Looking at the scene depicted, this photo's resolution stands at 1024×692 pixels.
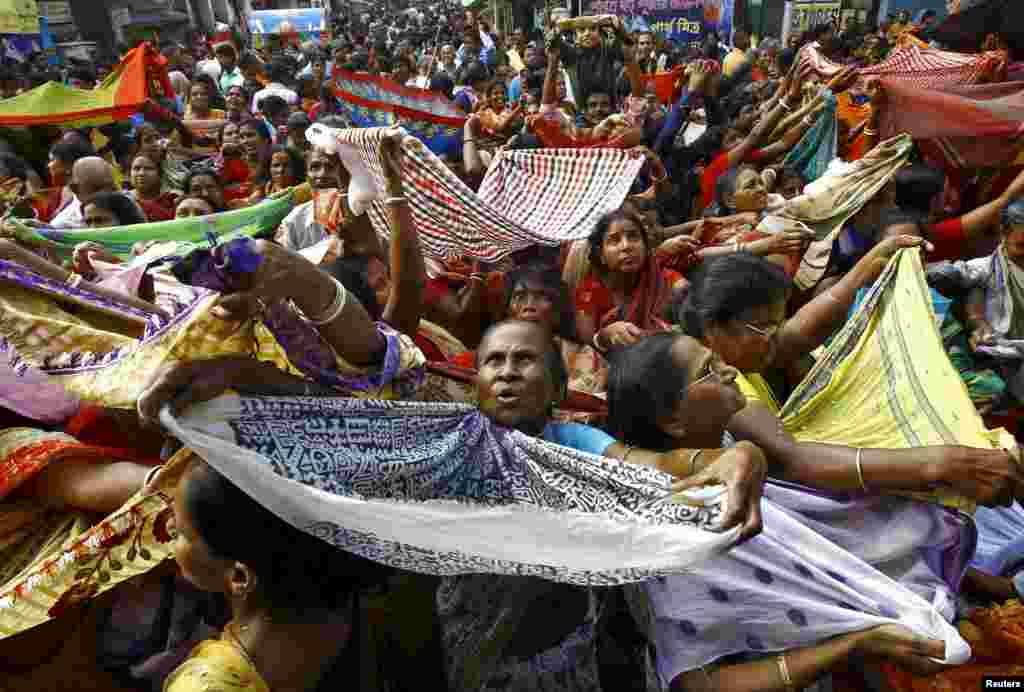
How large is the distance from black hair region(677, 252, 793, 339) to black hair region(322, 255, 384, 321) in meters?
1.07

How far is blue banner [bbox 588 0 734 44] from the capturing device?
13578mm

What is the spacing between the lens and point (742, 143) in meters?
5.59

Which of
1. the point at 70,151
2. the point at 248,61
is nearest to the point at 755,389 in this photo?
the point at 70,151

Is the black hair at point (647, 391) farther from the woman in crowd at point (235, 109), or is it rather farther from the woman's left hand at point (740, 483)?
the woman in crowd at point (235, 109)

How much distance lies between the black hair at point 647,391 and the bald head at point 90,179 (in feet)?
12.5

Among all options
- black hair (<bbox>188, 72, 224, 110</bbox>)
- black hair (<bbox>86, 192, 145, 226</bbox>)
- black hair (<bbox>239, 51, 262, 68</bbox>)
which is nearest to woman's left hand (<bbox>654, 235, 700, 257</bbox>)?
black hair (<bbox>86, 192, 145, 226</bbox>)

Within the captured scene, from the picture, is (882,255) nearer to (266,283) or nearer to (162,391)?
(266,283)

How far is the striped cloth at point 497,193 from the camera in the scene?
238 centimetres

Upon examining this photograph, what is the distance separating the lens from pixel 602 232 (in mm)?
3221

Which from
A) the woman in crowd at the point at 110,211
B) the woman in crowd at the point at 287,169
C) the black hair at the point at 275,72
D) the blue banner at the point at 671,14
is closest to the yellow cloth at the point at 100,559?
the woman in crowd at the point at 110,211

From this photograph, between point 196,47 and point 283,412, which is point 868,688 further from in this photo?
point 196,47

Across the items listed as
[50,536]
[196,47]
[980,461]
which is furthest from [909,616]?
[196,47]

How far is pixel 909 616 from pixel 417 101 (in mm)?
4473

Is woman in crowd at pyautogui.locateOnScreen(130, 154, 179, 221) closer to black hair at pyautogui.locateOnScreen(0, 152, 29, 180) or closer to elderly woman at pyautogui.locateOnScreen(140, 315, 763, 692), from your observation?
black hair at pyautogui.locateOnScreen(0, 152, 29, 180)
